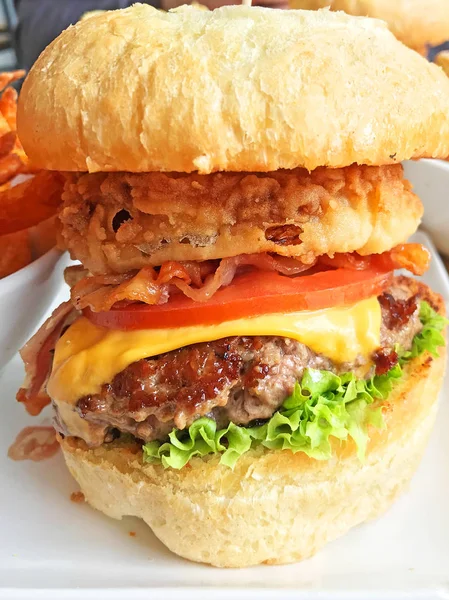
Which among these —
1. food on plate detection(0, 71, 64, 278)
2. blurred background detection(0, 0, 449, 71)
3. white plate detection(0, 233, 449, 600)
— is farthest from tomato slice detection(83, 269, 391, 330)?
blurred background detection(0, 0, 449, 71)

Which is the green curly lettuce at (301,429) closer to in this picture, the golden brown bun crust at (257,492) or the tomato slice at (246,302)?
the golden brown bun crust at (257,492)

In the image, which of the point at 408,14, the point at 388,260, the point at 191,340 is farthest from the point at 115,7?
the point at 191,340

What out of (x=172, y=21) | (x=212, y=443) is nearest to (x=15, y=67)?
(x=172, y=21)

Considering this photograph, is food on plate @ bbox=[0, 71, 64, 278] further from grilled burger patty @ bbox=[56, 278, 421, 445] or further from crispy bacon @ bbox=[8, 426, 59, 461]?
grilled burger patty @ bbox=[56, 278, 421, 445]

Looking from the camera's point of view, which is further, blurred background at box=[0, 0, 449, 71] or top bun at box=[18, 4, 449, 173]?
blurred background at box=[0, 0, 449, 71]

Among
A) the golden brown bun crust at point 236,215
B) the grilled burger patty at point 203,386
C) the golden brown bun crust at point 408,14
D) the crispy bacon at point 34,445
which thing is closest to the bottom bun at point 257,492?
the grilled burger patty at point 203,386

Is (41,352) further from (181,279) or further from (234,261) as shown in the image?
(234,261)

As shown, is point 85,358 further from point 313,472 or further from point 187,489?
point 313,472
